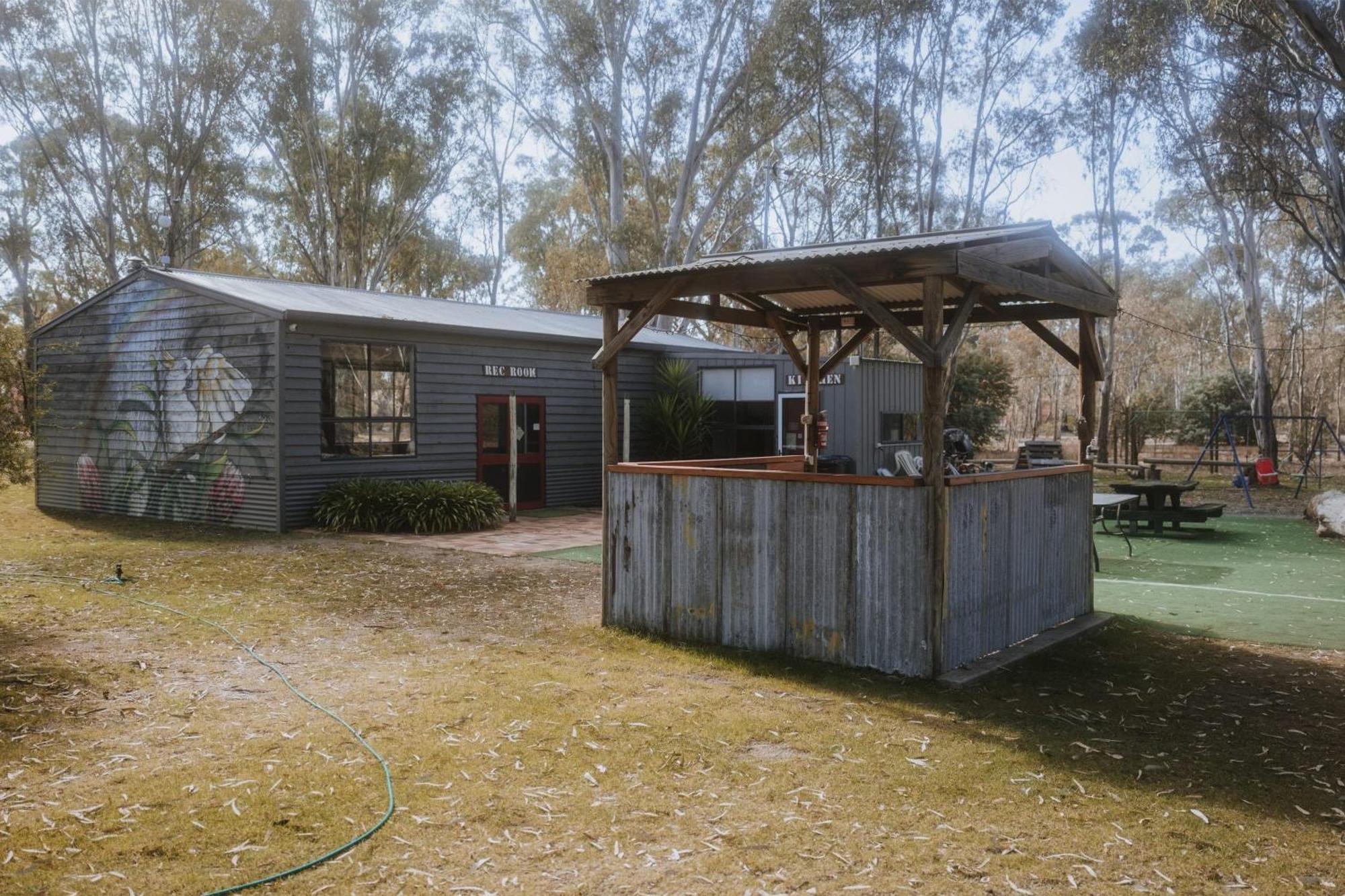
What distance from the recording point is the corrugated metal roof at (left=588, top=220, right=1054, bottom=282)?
524 centimetres

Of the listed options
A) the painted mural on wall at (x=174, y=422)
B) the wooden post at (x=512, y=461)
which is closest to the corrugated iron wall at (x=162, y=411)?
the painted mural on wall at (x=174, y=422)

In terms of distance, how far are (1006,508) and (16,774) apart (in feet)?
16.7

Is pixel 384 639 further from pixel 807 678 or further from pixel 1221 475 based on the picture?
pixel 1221 475

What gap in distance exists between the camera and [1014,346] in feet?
148

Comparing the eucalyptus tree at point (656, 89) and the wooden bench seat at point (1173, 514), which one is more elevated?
the eucalyptus tree at point (656, 89)

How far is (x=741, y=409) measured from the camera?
16.1 m

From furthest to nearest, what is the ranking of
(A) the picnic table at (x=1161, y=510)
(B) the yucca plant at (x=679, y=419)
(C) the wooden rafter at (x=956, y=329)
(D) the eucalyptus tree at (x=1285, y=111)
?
1. (B) the yucca plant at (x=679, y=419)
2. (D) the eucalyptus tree at (x=1285, y=111)
3. (A) the picnic table at (x=1161, y=510)
4. (C) the wooden rafter at (x=956, y=329)

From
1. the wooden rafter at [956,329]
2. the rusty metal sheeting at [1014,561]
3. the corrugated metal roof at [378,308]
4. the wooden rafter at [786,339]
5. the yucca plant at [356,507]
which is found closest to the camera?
the wooden rafter at [956,329]

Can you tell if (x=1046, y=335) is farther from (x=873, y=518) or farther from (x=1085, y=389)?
(x=873, y=518)

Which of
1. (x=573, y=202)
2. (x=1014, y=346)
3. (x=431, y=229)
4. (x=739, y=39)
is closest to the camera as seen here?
(x=739, y=39)

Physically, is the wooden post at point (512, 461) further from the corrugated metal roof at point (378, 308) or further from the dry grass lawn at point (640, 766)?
the dry grass lawn at point (640, 766)

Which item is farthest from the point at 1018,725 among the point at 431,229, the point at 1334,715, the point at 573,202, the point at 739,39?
the point at 573,202

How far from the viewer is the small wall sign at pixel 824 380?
15180mm

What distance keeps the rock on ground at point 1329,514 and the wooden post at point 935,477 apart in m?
8.94
